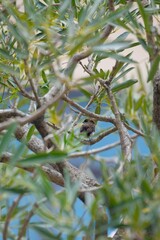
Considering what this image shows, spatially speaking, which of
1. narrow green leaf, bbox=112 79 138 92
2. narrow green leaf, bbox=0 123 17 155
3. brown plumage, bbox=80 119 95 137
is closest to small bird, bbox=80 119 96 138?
brown plumage, bbox=80 119 95 137

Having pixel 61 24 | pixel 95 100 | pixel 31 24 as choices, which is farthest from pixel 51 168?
pixel 31 24

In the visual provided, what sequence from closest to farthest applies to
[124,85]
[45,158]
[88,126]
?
[45,158] → [124,85] → [88,126]

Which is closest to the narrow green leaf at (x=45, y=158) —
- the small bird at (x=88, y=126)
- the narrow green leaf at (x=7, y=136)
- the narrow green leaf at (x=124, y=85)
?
the narrow green leaf at (x=7, y=136)

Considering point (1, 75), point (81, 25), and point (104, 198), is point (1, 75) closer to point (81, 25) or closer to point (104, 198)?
point (81, 25)

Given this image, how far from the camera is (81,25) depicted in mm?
449

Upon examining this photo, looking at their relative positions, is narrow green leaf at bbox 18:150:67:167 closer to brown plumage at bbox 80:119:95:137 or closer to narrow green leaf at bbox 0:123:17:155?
narrow green leaf at bbox 0:123:17:155

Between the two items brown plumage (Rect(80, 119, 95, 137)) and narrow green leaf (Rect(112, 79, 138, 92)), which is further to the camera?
brown plumage (Rect(80, 119, 95, 137))

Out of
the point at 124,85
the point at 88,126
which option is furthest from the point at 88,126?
the point at 124,85

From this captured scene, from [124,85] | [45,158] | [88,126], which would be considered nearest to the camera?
[45,158]

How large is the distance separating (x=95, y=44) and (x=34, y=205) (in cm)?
13

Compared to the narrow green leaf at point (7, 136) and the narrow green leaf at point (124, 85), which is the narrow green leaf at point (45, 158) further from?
the narrow green leaf at point (124, 85)

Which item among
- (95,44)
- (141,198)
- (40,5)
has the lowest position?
(141,198)

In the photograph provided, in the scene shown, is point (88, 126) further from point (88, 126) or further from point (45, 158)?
point (45, 158)

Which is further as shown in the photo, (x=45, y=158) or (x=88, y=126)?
(x=88, y=126)
